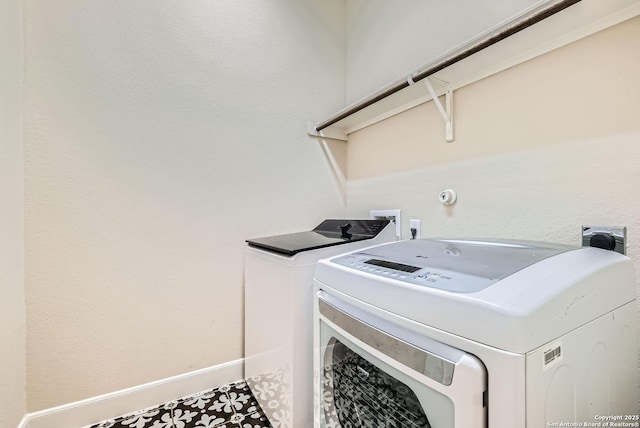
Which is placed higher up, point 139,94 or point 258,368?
point 139,94

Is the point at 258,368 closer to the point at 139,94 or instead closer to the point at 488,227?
the point at 488,227

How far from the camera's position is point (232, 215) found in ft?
5.09

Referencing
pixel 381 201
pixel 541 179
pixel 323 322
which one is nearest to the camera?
pixel 323 322

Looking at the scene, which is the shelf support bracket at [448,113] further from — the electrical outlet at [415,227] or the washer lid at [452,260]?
the washer lid at [452,260]

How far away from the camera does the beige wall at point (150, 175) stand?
116 cm

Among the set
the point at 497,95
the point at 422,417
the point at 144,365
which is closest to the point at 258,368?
the point at 144,365

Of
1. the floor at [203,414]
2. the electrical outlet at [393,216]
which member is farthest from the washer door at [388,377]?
the electrical outlet at [393,216]

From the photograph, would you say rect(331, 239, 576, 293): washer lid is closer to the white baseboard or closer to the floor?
the floor

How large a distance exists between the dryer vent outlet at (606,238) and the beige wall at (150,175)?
4.44ft

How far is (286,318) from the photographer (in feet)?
3.41

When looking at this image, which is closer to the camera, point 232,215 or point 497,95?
point 497,95

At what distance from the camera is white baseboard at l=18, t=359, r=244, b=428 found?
3.79 ft

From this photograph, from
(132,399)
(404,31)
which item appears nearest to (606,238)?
(404,31)

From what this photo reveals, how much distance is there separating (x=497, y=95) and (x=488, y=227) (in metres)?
0.56
